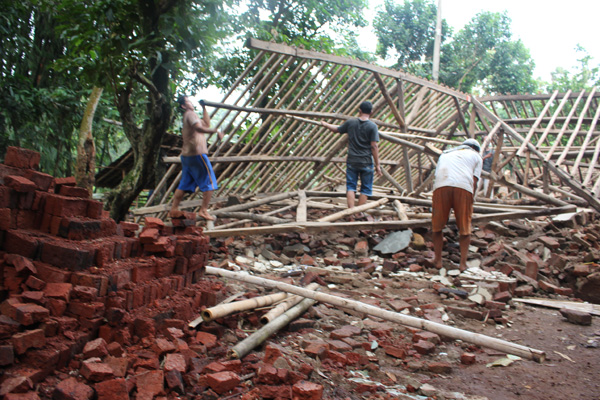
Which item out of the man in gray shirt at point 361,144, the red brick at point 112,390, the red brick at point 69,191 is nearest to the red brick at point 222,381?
the red brick at point 112,390

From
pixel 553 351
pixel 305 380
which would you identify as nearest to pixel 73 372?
pixel 305 380

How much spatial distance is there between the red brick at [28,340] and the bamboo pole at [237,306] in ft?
3.13

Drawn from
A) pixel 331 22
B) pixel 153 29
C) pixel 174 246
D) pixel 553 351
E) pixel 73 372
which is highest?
pixel 331 22

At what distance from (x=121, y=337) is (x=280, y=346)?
3.00ft

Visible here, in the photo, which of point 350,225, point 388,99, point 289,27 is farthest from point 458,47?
point 350,225

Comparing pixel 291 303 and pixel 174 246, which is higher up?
pixel 174 246

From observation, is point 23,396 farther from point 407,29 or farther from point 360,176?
point 407,29

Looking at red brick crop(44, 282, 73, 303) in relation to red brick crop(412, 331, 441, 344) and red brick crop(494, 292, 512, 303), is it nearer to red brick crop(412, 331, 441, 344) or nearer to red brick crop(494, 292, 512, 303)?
red brick crop(412, 331, 441, 344)

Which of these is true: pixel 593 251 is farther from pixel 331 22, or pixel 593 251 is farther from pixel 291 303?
pixel 331 22

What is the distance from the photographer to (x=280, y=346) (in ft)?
9.11

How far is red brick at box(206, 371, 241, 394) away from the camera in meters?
2.15

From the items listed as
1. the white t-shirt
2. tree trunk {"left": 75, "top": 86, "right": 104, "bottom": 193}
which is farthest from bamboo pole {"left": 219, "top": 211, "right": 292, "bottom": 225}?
the white t-shirt

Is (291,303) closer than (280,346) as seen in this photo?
No

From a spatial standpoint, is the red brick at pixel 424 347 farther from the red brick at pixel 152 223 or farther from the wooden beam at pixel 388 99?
the wooden beam at pixel 388 99
